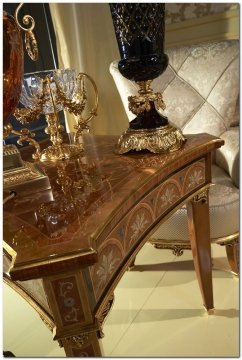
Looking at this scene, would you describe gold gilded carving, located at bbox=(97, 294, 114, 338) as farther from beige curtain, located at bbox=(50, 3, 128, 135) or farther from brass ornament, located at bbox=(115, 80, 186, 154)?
beige curtain, located at bbox=(50, 3, 128, 135)

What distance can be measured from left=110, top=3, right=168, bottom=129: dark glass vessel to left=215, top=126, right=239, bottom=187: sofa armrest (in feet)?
1.77

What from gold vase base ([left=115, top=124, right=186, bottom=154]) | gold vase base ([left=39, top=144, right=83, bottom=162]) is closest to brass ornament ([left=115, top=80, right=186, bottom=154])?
gold vase base ([left=115, top=124, right=186, bottom=154])

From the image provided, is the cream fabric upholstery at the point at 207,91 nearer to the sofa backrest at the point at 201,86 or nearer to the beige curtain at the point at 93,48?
the sofa backrest at the point at 201,86

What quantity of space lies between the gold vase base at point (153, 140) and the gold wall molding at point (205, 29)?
114 centimetres

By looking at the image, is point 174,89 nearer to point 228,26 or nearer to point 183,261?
point 228,26

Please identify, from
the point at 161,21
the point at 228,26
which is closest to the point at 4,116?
the point at 161,21

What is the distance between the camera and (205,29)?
5.98 feet

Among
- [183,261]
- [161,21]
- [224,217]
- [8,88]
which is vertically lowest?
[183,261]

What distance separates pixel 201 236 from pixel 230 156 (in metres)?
0.36

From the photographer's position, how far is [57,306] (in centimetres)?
53

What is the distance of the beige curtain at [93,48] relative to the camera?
1803mm

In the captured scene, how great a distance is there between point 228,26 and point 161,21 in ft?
3.57

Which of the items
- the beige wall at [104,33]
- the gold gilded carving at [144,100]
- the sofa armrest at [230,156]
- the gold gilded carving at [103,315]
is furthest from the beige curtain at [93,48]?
the gold gilded carving at [103,315]

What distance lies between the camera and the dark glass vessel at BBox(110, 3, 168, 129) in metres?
0.81
